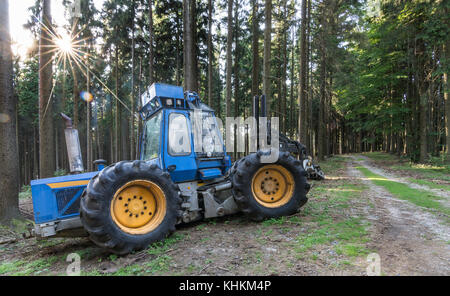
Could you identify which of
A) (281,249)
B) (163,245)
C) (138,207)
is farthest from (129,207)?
(281,249)

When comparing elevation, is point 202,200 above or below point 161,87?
below

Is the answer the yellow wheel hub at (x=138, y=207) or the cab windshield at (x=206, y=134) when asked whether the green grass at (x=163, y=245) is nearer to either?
the yellow wheel hub at (x=138, y=207)

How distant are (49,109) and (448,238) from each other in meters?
10.7

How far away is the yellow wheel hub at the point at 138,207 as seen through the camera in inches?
144

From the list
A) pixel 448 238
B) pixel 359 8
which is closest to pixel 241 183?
pixel 448 238

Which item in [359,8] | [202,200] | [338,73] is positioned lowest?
[202,200]

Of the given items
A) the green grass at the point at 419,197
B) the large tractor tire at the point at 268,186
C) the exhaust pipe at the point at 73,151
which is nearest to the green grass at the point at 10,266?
the exhaust pipe at the point at 73,151

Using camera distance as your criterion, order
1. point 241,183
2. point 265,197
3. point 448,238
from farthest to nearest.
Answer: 1. point 265,197
2. point 241,183
3. point 448,238

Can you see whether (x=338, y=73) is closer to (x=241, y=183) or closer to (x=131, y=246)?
(x=241, y=183)

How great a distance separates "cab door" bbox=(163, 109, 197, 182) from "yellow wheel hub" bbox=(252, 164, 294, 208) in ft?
4.56

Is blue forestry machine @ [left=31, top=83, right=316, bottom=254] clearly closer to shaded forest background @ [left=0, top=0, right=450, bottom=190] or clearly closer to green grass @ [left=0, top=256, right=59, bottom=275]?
green grass @ [left=0, top=256, right=59, bottom=275]

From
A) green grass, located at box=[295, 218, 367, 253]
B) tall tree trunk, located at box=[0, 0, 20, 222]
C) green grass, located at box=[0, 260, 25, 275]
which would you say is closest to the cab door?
green grass, located at box=[295, 218, 367, 253]

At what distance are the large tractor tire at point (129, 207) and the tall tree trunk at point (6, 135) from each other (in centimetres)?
400
